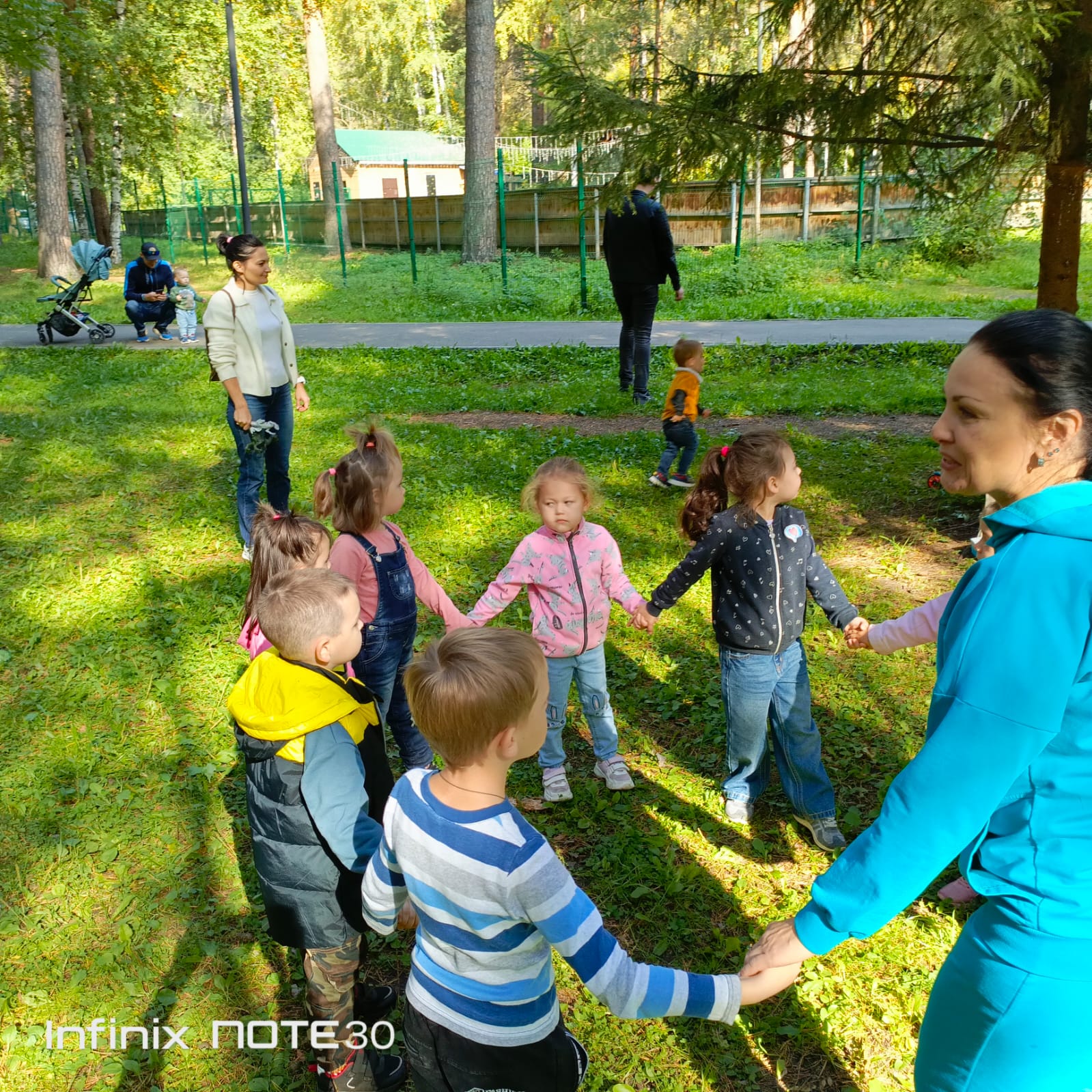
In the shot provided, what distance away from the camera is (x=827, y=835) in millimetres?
3574

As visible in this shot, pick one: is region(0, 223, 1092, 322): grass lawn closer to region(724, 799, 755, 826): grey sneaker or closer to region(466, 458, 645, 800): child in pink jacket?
region(466, 458, 645, 800): child in pink jacket

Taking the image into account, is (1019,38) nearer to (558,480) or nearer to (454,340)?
(558,480)

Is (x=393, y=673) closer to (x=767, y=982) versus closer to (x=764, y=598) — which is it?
(x=764, y=598)

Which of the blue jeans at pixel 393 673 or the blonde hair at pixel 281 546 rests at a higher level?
the blonde hair at pixel 281 546

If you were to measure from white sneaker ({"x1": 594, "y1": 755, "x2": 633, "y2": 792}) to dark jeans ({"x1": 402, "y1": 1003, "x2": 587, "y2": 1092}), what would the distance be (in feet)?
6.39

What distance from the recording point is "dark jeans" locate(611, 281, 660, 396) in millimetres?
9570

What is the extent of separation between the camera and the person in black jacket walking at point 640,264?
9.45 m

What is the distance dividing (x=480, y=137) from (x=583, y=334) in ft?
27.2

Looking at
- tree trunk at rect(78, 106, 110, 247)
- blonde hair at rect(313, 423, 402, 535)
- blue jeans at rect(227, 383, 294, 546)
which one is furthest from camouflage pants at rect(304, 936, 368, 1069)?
tree trunk at rect(78, 106, 110, 247)

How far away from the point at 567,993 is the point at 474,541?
378 centimetres

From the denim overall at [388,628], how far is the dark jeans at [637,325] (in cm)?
651

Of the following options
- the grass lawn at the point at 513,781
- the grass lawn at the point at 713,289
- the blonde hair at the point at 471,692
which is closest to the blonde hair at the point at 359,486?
the grass lawn at the point at 513,781

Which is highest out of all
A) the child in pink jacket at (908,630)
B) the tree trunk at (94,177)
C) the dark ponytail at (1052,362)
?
the tree trunk at (94,177)

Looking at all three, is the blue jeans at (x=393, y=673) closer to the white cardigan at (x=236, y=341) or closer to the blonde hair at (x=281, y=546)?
the blonde hair at (x=281, y=546)
